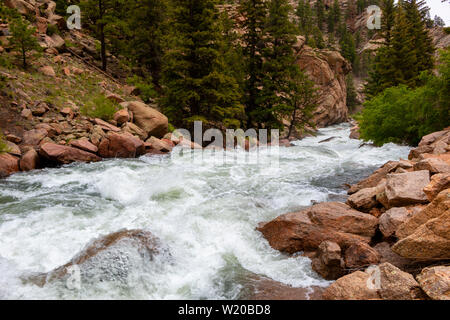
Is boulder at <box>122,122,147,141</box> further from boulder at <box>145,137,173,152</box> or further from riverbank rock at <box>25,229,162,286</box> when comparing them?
riverbank rock at <box>25,229,162,286</box>

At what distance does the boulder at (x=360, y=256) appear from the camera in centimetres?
450

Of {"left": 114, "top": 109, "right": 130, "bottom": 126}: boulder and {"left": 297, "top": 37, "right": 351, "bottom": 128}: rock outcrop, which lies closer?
{"left": 114, "top": 109, "right": 130, "bottom": 126}: boulder

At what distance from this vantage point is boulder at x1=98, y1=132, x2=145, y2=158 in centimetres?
1138

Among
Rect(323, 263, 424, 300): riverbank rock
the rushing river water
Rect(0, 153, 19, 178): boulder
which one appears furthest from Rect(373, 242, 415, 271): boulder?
Rect(0, 153, 19, 178): boulder

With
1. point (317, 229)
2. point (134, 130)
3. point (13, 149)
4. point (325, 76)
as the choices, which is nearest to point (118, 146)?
point (134, 130)

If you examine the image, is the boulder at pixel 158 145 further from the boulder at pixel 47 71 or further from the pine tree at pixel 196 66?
the boulder at pixel 47 71

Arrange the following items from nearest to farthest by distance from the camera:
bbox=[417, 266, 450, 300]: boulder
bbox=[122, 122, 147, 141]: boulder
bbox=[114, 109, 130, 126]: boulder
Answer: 1. bbox=[417, 266, 450, 300]: boulder
2. bbox=[122, 122, 147, 141]: boulder
3. bbox=[114, 109, 130, 126]: boulder

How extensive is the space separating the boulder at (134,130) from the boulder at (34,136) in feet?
10.8

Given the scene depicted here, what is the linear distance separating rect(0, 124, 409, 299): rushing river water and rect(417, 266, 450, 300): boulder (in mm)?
1460

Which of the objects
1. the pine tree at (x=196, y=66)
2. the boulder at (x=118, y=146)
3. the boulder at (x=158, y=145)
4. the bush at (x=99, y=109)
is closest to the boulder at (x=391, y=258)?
the boulder at (x=118, y=146)

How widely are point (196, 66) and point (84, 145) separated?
8.07 meters

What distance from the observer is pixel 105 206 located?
686cm

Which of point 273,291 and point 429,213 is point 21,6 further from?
point 429,213
